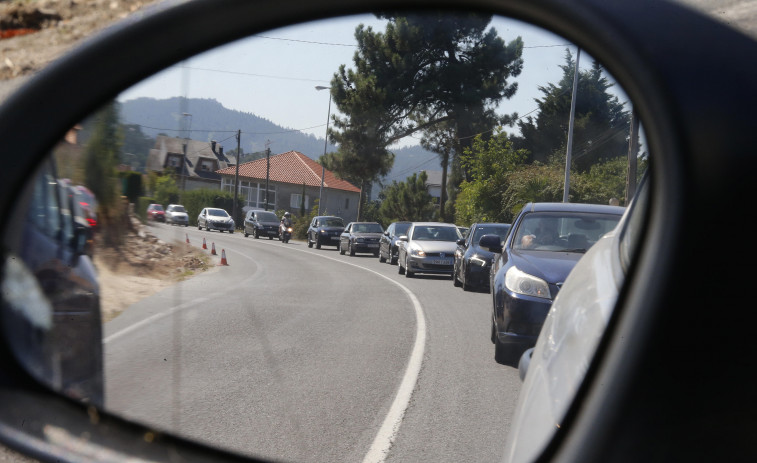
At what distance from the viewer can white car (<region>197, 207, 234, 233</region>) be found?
184 cm

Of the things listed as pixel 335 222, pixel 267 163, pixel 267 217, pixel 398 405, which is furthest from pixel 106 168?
pixel 398 405

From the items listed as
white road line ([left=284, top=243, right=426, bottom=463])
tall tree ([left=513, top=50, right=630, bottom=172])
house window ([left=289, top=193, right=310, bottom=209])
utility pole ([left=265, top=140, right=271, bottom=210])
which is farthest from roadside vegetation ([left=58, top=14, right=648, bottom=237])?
white road line ([left=284, top=243, right=426, bottom=463])

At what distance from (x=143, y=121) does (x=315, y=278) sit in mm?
1689

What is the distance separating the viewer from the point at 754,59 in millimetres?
1107

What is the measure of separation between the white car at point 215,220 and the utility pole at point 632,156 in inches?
38.3

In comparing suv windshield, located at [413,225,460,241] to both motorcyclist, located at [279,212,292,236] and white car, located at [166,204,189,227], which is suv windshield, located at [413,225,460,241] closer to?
motorcyclist, located at [279,212,292,236]

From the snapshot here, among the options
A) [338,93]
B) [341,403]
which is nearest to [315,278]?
[341,403]

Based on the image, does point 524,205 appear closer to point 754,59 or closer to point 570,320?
point 570,320

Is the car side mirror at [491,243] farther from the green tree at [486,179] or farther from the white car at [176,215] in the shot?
the white car at [176,215]

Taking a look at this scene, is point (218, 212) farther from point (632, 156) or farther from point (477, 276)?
point (632, 156)

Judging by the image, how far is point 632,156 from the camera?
1293 millimetres

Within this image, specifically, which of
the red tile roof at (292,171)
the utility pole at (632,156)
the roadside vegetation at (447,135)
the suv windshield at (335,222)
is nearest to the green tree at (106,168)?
the roadside vegetation at (447,135)

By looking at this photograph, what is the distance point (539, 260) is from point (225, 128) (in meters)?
0.78

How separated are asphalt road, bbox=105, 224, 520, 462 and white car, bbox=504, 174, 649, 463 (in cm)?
17
